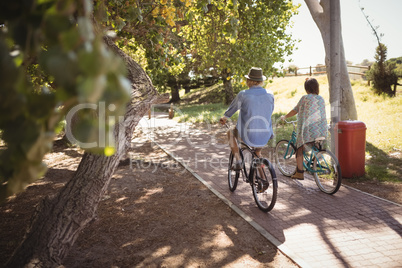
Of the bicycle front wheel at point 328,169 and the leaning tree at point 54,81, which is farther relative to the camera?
the bicycle front wheel at point 328,169

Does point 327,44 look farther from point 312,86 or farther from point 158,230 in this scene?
point 158,230

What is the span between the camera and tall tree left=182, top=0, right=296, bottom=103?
903 cm

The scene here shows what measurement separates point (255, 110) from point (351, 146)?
258 cm

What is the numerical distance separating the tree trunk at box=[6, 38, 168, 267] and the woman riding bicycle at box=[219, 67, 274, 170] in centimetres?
170

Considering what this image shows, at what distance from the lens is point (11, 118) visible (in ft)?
3.03

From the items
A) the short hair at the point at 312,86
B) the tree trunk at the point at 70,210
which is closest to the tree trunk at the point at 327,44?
the short hair at the point at 312,86

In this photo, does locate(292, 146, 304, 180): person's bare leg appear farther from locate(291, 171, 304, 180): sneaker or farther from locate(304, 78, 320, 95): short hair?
locate(304, 78, 320, 95): short hair

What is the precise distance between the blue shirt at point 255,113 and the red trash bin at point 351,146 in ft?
6.70

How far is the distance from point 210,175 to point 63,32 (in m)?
6.95

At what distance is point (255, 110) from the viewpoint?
5.14m

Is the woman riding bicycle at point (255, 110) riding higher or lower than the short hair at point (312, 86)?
lower

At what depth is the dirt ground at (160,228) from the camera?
12.9 ft

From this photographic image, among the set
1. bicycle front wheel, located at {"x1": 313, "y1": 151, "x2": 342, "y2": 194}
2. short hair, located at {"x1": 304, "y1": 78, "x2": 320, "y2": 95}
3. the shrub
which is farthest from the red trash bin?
the shrub

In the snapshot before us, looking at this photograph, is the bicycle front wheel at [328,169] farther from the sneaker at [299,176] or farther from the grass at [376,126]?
the grass at [376,126]
